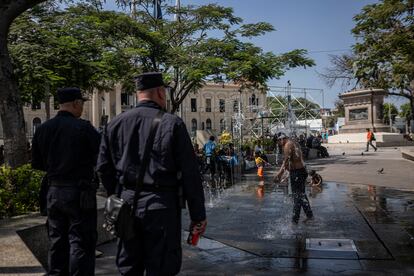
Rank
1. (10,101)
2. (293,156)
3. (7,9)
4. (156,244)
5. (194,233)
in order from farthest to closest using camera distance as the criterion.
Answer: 1. (293,156)
2. (7,9)
3. (10,101)
4. (194,233)
5. (156,244)

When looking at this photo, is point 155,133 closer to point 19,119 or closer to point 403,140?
point 19,119

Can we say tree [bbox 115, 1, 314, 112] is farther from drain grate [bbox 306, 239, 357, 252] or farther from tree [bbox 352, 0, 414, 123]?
drain grate [bbox 306, 239, 357, 252]

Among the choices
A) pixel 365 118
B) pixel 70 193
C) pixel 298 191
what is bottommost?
pixel 298 191

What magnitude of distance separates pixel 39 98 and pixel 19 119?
11297 millimetres

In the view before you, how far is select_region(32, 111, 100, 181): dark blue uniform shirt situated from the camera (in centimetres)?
436

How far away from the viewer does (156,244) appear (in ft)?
10.9

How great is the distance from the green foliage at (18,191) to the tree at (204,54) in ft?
46.8

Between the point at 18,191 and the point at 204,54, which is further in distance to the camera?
the point at 204,54

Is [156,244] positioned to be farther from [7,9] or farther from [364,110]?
[364,110]

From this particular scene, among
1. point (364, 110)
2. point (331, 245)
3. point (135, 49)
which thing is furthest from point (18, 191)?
point (364, 110)

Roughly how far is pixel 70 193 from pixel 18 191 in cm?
284

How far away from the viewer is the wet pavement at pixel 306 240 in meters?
5.79

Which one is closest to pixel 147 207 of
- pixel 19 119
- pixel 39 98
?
pixel 19 119

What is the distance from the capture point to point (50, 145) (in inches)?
175
